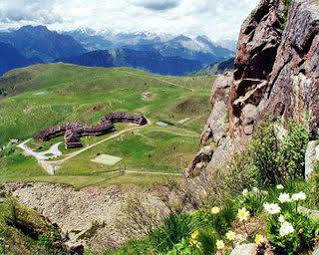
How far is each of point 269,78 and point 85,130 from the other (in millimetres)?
85678

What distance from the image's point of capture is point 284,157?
14305 mm

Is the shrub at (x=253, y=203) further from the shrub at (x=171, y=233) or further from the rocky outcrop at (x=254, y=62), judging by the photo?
the rocky outcrop at (x=254, y=62)

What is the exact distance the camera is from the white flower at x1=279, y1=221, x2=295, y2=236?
705 cm

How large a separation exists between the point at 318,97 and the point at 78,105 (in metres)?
172

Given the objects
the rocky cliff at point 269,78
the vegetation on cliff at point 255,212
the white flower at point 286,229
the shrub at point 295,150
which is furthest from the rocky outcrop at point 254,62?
the white flower at point 286,229

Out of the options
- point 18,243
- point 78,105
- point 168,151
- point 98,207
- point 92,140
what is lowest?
point 78,105

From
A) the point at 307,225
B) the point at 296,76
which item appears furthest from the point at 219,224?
the point at 296,76

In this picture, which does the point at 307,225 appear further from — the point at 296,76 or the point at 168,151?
the point at 168,151

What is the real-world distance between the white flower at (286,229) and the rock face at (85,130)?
103 m

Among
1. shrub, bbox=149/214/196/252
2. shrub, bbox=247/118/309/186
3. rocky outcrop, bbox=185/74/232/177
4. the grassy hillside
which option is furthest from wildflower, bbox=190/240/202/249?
the grassy hillside

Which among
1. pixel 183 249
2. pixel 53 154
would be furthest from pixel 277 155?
pixel 53 154

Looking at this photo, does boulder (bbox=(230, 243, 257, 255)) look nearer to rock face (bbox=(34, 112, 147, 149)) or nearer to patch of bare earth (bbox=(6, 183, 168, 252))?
patch of bare earth (bbox=(6, 183, 168, 252))

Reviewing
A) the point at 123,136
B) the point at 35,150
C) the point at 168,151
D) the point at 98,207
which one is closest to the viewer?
the point at 98,207

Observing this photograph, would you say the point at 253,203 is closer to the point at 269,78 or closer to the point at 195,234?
the point at 195,234
